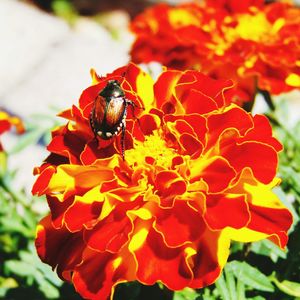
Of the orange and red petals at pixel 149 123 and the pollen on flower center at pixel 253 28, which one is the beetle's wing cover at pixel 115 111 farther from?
the pollen on flower center at pixel 253 28

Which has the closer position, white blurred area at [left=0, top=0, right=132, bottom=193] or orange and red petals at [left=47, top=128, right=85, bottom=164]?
orange and red petals at [left=47, top=128, right=85, bottom=164]

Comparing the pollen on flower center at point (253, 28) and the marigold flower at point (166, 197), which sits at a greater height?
the marigold flower at point (166, 197)

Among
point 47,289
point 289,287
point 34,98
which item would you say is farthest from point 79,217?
point 34,98

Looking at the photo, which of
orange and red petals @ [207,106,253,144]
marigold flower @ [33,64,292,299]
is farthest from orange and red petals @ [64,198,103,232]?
orange and red petals @ [207,106,253,144]

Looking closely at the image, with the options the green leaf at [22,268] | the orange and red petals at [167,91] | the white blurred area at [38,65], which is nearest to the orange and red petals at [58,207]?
the orange and red petals at [167,91]

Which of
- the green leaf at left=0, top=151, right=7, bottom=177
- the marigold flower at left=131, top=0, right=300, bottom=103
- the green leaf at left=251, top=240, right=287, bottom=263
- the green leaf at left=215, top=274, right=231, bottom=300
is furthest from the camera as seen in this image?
the green leaf at left=0, top=151, right=7, bottom=177

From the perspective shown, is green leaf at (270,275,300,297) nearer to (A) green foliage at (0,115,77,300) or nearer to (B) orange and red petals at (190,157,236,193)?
(B) orange and red petals at (190,157,236,193)
